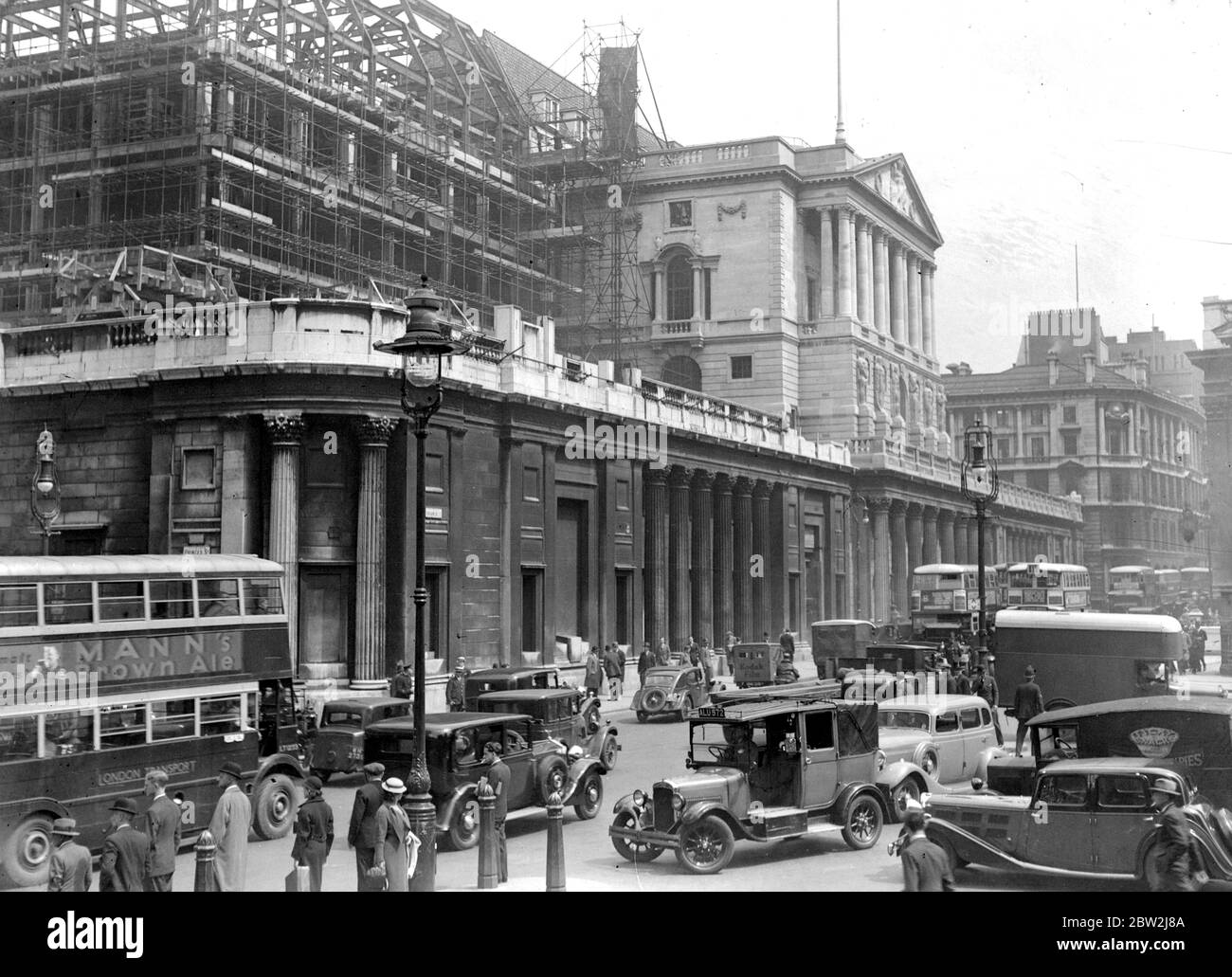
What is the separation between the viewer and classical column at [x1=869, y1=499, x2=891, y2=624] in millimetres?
62344

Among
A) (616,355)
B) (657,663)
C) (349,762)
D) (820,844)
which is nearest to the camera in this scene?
(820,844)

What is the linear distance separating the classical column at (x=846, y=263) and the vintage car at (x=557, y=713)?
49.6 meters

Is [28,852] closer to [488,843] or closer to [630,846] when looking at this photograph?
[488,843]

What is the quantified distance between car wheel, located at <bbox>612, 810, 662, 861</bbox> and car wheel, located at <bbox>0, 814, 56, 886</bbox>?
21.8 feet

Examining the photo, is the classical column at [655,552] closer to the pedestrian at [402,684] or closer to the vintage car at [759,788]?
the pedestrian at [402,684]

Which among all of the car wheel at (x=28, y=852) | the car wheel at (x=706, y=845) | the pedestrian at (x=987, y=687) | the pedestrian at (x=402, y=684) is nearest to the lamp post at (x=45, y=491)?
the pedestrian at (x=402, y=684)

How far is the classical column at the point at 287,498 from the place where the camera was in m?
30.0

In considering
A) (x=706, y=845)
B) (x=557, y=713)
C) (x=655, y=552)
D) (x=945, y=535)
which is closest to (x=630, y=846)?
(x=706, y=845)

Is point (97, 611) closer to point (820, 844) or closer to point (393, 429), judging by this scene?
point (820, 844)

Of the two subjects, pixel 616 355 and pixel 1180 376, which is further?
pixel 616 355

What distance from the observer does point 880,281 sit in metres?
72.0

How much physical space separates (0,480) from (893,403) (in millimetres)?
53551

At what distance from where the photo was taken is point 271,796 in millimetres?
18031
